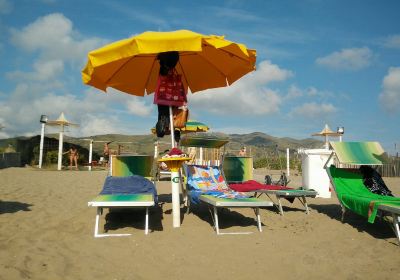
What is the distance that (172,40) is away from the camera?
4359 mm

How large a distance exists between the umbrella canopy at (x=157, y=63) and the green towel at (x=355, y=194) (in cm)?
260

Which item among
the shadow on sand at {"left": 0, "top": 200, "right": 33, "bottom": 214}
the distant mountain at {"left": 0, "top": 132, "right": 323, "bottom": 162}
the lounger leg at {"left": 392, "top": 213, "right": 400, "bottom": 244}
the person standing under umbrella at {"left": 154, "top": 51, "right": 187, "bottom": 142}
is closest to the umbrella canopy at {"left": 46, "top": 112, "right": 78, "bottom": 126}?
the distant mountain at {"left": 0, "top": 132, "right": 323, "bottom": 162}

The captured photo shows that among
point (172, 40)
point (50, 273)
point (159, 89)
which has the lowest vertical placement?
point (50, 273)

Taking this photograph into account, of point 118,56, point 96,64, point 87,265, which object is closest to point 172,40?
point 118,56

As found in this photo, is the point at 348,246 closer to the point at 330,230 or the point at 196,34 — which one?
the point at 330,230

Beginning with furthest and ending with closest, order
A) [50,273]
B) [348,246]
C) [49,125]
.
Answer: [49,125] < [348,246] < [50,273]

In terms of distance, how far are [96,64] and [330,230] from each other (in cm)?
414

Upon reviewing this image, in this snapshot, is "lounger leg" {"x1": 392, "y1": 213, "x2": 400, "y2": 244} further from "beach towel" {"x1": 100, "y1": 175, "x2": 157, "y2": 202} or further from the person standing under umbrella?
"beach towel" {"x1": 100, "y1": 175, "x2": 157, "y2": 202}

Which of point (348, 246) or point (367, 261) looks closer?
point (367, 261)

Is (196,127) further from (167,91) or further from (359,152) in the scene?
(167,91)

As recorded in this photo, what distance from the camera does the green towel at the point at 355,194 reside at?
5040mm

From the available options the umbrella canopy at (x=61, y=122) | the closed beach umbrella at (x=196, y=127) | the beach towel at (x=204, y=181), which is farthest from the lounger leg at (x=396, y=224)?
the umbrella canopy at (x=61, y=122)

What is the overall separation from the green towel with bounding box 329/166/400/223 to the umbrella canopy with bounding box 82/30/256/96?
260 cm

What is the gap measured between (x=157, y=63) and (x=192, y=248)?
12.4 ft
